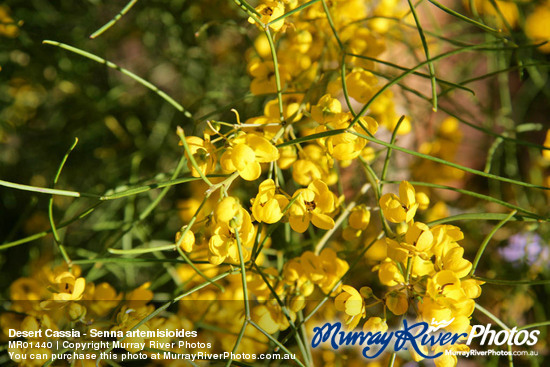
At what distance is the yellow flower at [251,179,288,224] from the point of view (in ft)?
1.26

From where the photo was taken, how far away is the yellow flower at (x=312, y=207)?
0.40 m

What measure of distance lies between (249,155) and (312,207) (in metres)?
0.09

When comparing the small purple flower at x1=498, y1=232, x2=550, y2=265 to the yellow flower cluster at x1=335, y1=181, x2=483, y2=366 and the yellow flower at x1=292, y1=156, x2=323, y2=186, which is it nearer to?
the yellow flower cluster at x1=335, y1=181, x2=483, y2=366

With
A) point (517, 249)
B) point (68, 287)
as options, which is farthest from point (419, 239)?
point (517, 249)

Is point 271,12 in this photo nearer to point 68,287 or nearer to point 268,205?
point 268,205

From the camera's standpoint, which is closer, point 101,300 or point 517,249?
point 101,300

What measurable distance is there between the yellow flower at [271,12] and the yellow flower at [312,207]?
0.17 m

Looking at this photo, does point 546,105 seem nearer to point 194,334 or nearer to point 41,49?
point 194,334

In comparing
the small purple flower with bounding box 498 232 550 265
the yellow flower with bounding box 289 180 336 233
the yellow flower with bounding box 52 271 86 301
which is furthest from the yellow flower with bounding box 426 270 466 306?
the small purple flower with bounding box 498 232 550 265

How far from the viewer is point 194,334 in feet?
1.85

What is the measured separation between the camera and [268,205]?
0.38m

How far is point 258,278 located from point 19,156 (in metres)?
0.65

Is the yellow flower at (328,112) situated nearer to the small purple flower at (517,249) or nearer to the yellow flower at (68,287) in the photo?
the yellow flower at (68,287)

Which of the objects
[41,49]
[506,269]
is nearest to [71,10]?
[41,49]
